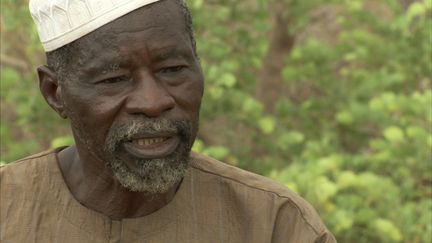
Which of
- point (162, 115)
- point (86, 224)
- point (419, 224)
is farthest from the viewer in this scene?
point (419, 224)

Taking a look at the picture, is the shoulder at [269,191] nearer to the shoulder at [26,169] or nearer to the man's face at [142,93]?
the man's face at [142,93]

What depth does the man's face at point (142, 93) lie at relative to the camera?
89.9 inches

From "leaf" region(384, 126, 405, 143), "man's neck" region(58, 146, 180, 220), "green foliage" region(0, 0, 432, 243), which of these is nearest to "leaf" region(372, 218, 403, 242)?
"green foliage" region(0, 0, 432, 243)

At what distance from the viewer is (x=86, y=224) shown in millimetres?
2486

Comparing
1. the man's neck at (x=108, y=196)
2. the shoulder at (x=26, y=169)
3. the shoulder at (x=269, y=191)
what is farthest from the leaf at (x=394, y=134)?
the shoulder at (x=26, y=169)

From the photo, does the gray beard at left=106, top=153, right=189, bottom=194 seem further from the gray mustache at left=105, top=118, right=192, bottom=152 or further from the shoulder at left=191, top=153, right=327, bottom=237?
the shoulder at left=191, top=153, right=327, bottom=237

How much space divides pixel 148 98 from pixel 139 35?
0.17 m

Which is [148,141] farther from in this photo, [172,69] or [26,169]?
[26,169]

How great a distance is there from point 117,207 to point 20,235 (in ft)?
0.89

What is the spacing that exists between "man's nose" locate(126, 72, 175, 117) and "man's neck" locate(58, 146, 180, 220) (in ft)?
1.01

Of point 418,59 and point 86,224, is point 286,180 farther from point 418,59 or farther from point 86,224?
point 86,224

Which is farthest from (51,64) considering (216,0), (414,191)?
(216,0)

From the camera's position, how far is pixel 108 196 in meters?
2.54

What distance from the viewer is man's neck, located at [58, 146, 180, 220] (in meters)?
2.52
